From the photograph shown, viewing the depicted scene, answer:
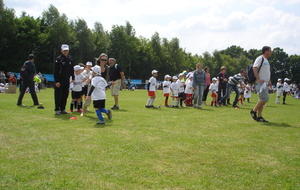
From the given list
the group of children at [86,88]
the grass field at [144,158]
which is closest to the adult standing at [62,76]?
the group of children at [86,88]

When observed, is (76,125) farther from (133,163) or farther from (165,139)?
(133,163)

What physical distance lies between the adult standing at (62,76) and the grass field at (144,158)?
2.37 meters

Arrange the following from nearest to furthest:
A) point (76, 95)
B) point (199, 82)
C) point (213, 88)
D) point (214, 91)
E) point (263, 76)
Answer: point (263, 76) < point (76, 95) < point (199, 82) < point (214, 91) < point (213, 88)

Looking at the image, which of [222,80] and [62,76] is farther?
[222,80]

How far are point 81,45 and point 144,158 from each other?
58172mm

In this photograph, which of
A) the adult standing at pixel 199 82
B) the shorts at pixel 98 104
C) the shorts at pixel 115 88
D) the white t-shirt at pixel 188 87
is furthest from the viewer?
the white t-shirt at pixel 188 87

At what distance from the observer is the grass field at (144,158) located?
3.50m

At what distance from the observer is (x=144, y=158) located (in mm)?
4480

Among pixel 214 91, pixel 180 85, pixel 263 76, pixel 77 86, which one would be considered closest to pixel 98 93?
pixel 77 86

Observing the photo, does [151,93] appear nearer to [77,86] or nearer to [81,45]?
[77,86]

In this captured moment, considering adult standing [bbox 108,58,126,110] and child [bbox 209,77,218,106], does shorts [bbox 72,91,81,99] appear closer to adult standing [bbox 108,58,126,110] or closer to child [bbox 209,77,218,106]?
adult standing [bbox 108,58,126,110]

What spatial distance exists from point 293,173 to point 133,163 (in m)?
2.43

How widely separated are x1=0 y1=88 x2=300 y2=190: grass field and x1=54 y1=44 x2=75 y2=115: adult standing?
7.77 ft

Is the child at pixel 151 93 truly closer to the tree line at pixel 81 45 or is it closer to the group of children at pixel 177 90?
the group of children at pixel 177 90
